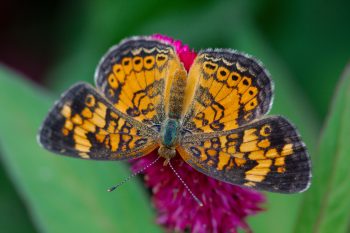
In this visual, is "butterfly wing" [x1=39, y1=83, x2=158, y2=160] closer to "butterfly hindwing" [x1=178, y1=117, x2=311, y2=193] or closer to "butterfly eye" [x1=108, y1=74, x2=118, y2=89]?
"butterfly eye" [x1=108, y1=74, x2=118, y2=89]

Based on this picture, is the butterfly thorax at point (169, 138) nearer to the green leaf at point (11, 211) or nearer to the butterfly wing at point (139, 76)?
the butterfly wing at point (139, 76)

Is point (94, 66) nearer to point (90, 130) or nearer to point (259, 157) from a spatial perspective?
point (90, 130)

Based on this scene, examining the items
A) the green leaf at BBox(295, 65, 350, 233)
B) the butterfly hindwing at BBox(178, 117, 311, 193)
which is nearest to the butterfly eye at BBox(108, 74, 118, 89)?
the butterfly hindwing at BBox(178, 117, 311, 193)

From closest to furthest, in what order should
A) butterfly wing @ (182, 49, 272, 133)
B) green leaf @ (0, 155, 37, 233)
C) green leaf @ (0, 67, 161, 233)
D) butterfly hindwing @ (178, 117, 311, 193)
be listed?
butterfly hindwing @ (178, 117, 311, 193) < butterfly wing @ (182, 49, 272, 133) < green leaf @ (0, 67, 161, 233) < green leaf @ (0, 155, 37, 233)

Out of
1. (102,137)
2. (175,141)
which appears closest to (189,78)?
(175,141)

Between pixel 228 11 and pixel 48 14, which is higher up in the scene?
pixel 48 14

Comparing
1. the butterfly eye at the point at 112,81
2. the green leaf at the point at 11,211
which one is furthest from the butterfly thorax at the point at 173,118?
the green leaf at the point at 11,211

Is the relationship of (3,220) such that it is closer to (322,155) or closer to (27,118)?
(27,118)
